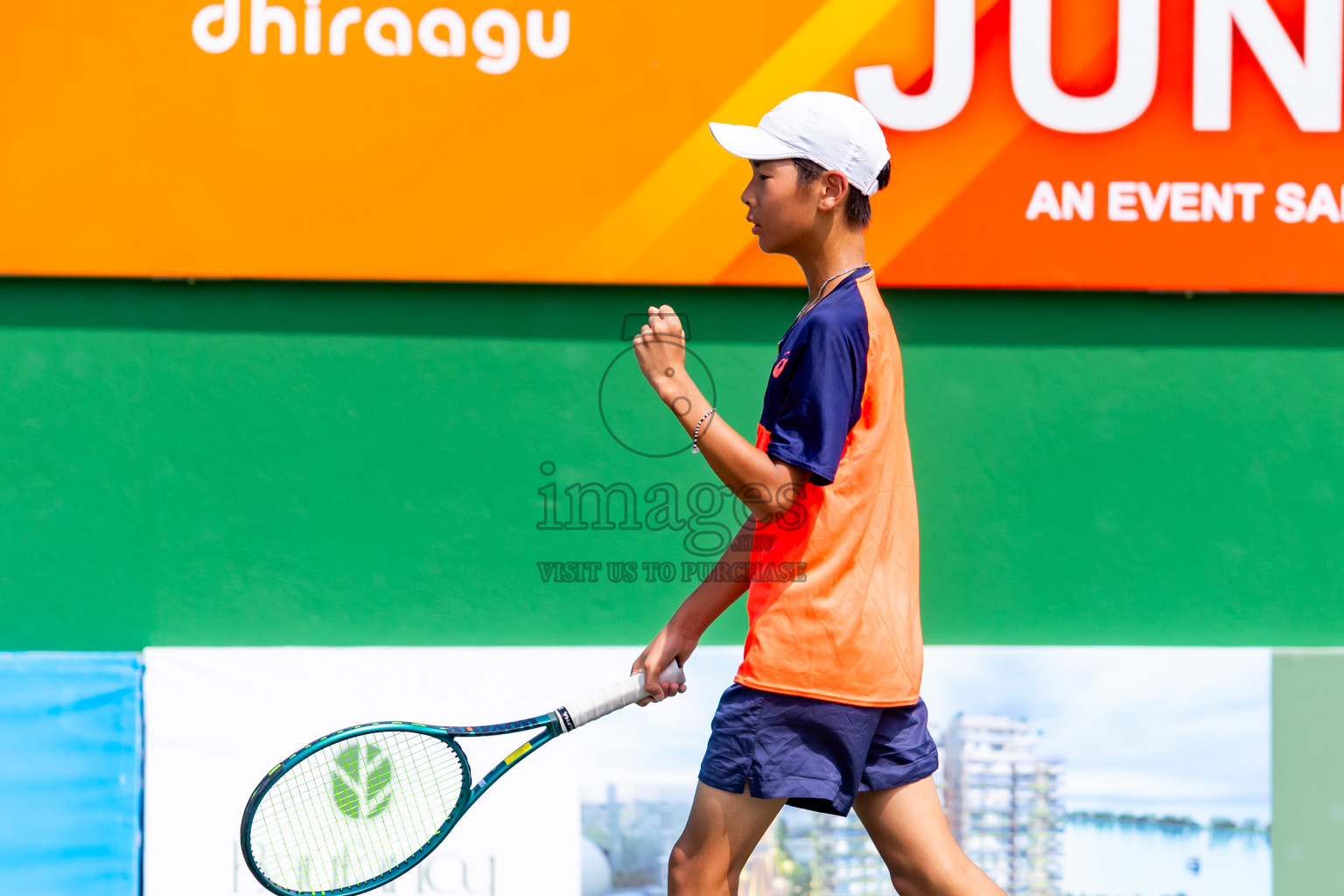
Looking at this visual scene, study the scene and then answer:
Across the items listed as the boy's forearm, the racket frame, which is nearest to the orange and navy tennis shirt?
the boy's forearm

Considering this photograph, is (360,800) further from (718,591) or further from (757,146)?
(757,146)

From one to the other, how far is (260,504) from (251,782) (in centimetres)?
79

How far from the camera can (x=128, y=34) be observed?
3.42m

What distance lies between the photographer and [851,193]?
7.68 ft

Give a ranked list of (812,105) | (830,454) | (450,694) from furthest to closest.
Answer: (450,694) → (812,105) → (830,454)

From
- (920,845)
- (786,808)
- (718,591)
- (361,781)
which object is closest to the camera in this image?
(920,845)

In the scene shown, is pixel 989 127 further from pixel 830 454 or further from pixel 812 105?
pixel 830 454

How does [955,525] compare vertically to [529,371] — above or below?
below

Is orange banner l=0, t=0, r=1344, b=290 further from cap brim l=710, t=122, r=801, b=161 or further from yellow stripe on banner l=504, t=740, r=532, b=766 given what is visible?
yellow stripe on banner l=504, t=740, r=532, b=766

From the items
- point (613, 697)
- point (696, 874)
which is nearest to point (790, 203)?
point (613, 697)

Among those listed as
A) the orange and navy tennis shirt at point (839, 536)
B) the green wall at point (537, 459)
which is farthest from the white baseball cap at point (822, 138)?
the green wall at point (537, 459)

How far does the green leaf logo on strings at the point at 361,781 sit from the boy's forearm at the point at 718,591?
2.44 feet

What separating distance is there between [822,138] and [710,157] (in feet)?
3.89

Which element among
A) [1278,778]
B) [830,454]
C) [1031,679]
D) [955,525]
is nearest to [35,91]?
[830,454]
